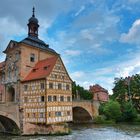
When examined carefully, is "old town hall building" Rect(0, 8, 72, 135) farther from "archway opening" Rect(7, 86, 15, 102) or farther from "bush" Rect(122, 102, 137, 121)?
"bush" Rect(122, 102, 137, 121)

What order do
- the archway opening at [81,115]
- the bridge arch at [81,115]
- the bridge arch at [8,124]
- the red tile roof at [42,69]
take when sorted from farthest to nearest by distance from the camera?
the archway opening at [81,115] < the bridge arch at [81,115] < the bridge arch at [8,124] < the red tile roof at [42,69]

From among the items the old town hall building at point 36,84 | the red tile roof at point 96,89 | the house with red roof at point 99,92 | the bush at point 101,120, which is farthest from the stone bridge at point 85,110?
the red tile roof at point 96,89

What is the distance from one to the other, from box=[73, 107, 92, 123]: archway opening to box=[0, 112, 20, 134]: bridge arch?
51.7 feet

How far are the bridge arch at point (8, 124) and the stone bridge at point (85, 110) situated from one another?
13581 mm

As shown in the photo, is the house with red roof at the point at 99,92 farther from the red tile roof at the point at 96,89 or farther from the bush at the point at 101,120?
the bush at the point at 101,120

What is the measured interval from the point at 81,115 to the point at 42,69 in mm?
18869

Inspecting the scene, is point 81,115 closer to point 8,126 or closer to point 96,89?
point 8,126

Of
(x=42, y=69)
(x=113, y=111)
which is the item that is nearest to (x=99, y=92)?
(x=113, y=111)

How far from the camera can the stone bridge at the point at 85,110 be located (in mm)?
44500

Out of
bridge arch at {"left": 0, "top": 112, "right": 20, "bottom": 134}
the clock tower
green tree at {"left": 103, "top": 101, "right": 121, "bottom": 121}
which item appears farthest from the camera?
green tree at {"left": 103, "top": 101, "right": 121, "bottom": 121}

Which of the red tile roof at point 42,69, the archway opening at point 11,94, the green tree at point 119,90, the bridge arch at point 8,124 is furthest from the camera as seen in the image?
the green tree at point 119,90

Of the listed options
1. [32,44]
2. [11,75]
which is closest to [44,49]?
[32,44]

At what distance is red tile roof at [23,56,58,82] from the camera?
31.0 meters

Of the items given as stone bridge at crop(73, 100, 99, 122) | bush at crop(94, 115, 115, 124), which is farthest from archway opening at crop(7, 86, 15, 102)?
bush at crop(94, 115, 115, 124)
